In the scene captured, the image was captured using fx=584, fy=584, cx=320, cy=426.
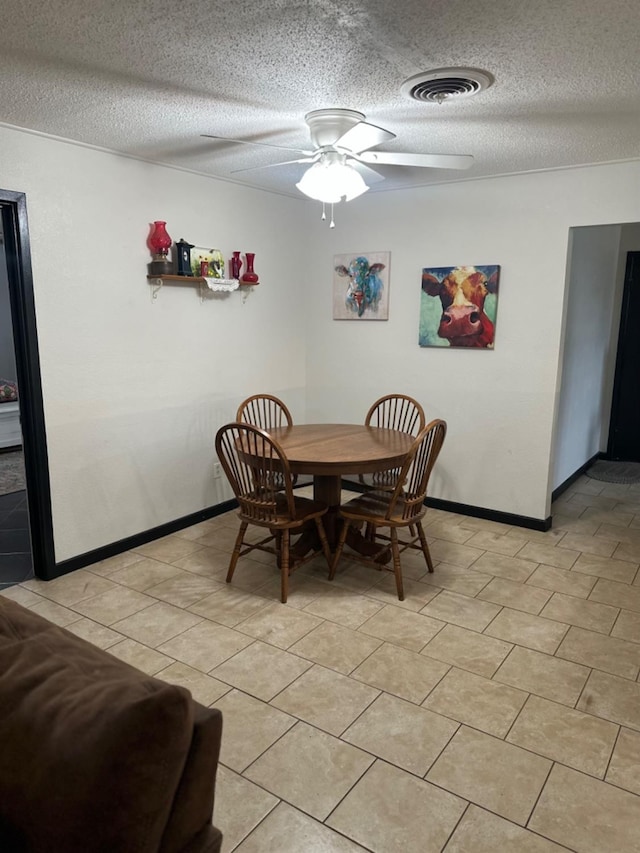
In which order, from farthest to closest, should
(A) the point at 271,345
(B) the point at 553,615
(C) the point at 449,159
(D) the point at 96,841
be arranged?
(A) the point at 271,345, (B) the point at 553,615, (C) the point at 449,159, (D) the point at 96,841

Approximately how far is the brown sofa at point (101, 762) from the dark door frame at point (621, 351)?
5740 mm

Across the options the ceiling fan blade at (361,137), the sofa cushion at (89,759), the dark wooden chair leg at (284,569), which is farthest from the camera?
the dark wooden chair leg at (284,569)

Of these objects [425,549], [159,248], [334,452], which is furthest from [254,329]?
[425,549]

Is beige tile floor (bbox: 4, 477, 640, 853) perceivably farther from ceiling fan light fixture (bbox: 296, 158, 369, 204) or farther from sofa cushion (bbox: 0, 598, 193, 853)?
ceiling fan light fixture (bbox: 296, 158, 369, 204)

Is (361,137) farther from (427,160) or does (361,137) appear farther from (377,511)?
(377,511)

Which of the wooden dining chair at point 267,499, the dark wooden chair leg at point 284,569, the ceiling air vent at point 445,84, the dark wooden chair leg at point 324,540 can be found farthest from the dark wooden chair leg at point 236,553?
the ceiling air vent at point 445,84

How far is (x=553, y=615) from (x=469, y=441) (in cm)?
159

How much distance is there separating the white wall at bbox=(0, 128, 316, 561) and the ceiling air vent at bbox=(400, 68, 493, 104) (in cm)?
183

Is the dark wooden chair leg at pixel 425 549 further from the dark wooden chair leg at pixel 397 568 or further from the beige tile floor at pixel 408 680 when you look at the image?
the dark wooden chair leg at pixel 397 568

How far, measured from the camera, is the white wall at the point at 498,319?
12.2 feet

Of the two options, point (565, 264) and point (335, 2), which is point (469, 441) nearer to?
point (565, 264)

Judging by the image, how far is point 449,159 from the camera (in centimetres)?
256

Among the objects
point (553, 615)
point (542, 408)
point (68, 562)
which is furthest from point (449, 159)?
point (68, 562)

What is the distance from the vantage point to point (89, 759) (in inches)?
37.3
